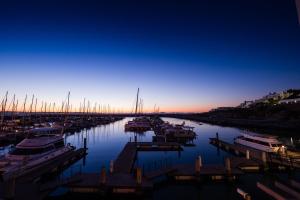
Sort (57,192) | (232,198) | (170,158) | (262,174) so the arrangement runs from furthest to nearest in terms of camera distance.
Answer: (170,158), (262,174), (57,192), (232,198)

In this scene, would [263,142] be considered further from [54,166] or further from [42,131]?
[42,131]

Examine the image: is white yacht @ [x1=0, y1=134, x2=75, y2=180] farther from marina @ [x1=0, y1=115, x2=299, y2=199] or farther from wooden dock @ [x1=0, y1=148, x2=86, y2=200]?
marina @ [x1=0, y1=115, x2=299, y2=199]

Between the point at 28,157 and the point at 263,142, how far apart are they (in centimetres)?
3120

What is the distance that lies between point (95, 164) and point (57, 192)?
1278 centimetres

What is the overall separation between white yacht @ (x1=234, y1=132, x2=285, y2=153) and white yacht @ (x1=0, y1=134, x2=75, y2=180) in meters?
29.0

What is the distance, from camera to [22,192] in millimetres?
17266

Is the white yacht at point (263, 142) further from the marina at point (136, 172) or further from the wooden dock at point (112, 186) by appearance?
the wooden dock at point (112, 186)

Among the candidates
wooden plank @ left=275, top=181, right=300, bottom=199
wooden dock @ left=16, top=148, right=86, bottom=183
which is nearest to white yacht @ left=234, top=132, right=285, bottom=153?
wooden plank @ left=275, top=181, right=300, bottom=199

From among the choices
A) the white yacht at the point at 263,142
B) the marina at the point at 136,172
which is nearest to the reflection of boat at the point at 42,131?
the marina at the point at 136,172

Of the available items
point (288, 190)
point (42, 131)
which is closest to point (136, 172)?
point (288, 190)

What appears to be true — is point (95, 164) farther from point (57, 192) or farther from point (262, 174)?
point (262, 174)

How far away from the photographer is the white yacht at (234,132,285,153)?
3234 cm

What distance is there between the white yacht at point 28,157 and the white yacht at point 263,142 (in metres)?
29.0

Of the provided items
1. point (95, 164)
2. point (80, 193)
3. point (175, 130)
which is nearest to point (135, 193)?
point (80, 193)
